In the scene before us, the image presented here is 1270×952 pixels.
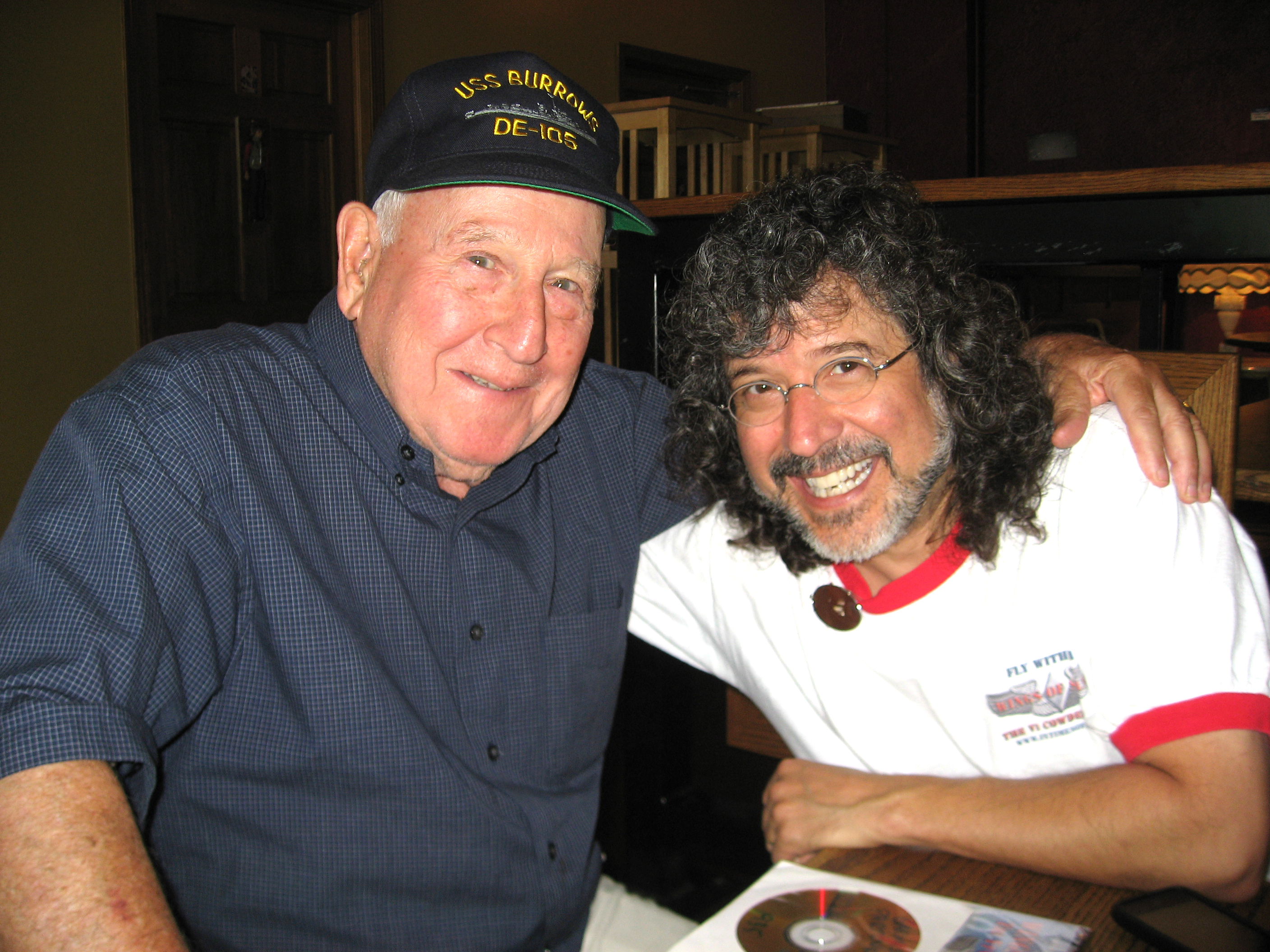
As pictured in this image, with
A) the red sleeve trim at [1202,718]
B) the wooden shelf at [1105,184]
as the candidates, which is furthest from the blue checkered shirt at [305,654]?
the wooden shelf at [1105,184]

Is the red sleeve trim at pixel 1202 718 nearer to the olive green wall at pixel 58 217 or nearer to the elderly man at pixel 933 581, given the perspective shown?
the elderly man at pixel 933 581

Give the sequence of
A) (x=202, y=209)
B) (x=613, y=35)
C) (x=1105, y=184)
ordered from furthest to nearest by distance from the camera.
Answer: (x=613, y=35), (x=202, y=209), (x=1105, y=184)

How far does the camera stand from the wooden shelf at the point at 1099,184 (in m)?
1.55

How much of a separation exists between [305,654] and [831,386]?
71 cm

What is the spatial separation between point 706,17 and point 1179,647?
6858 millimetres

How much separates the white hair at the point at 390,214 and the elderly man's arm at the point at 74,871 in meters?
0.69

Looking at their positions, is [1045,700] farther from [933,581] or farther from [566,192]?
[566,192]

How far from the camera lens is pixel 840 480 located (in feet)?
4.11

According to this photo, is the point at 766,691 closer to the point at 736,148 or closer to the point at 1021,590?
the point at 1021,590

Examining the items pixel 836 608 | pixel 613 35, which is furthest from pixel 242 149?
pixel 836 608

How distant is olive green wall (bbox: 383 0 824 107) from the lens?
5137 mm

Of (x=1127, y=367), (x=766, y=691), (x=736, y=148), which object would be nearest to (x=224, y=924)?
(x=766, y=691)

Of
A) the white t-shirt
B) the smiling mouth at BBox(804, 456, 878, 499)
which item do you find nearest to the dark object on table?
the white t-shirt

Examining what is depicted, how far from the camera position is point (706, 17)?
6957mm
